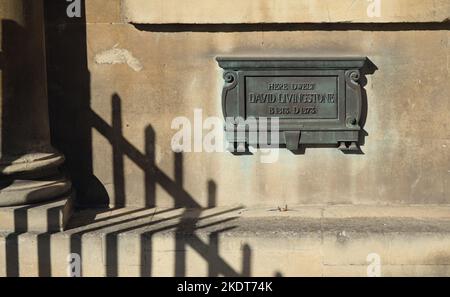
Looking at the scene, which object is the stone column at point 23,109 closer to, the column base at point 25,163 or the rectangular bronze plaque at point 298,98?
the column base at point 25,163

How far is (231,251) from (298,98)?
2.05 m

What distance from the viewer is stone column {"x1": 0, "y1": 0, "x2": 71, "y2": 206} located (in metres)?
6.91

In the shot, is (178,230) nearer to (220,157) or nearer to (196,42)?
(220,157)

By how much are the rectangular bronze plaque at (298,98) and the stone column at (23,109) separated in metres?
2.05

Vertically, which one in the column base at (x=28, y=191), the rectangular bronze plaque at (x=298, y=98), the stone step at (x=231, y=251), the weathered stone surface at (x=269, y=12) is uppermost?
the weathered stone surface at (x=269, y=12)

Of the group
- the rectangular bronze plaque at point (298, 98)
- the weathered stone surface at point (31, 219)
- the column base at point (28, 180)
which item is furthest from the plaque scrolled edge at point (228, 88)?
the weathered stone surface at point (31, 219)

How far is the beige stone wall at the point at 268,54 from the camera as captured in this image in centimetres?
774

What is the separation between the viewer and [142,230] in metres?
6.98

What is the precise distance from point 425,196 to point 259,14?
290 cm

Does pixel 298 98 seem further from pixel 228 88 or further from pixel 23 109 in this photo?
pixel 23 109

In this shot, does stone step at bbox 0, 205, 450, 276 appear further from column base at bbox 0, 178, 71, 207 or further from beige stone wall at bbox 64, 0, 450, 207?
beige stone wall at bbox 64, 0, 450, 207

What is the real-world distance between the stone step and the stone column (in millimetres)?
520
